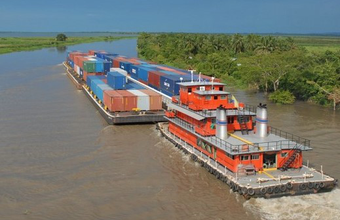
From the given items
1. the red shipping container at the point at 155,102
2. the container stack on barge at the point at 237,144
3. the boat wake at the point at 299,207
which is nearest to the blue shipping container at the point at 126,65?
the red shipping container at the point at 155,102

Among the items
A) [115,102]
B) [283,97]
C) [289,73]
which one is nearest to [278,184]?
[115,102]

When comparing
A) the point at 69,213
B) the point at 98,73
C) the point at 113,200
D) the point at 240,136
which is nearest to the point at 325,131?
the point at 240,136

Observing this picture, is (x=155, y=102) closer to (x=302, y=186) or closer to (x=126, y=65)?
(x=302, y=186)

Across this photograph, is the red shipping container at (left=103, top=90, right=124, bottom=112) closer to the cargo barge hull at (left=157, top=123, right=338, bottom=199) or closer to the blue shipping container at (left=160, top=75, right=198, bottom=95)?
the blue shipping container at (left=160, top=75, right=198, bottom=95)

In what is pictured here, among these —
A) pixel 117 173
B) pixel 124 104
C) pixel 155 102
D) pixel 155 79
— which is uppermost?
pixel 155 79

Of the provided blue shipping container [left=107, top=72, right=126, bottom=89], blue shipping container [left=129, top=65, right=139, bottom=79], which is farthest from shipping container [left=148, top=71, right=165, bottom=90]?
blue shipping container [left=129, top=65, right=139, bottom=79]

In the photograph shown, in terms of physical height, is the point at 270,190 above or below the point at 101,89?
below

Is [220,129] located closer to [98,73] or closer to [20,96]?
[20,96]
